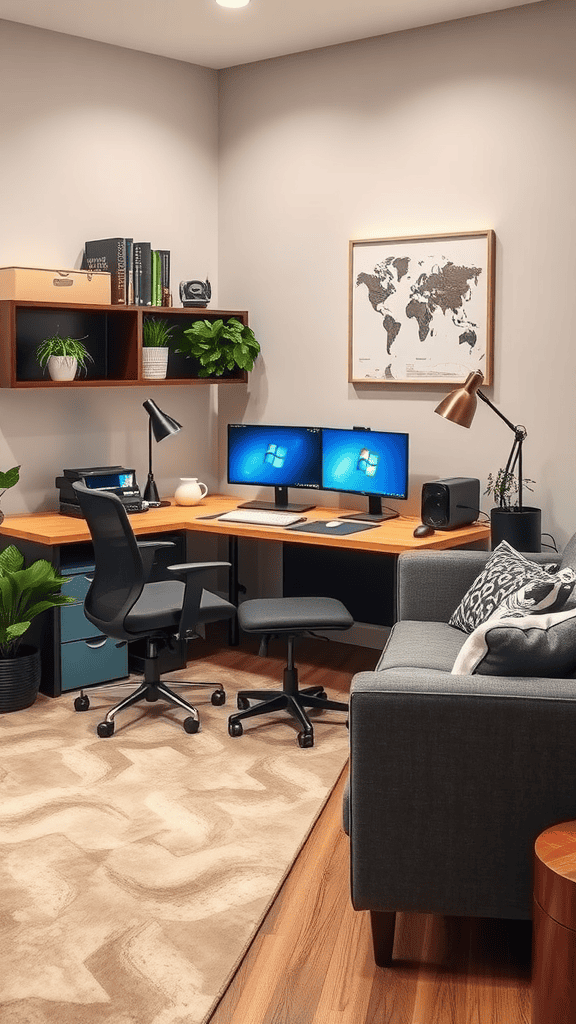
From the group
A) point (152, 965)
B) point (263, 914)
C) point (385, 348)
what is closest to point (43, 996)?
point (152, 965)

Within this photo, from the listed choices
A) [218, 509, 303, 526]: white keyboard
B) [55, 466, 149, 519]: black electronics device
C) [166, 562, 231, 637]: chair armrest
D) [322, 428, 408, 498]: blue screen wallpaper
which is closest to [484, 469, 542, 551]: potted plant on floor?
[322, 428, 408, 498]: blue screen wallpaper

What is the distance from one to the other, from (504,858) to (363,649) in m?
2.80

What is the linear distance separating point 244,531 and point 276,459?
63cm

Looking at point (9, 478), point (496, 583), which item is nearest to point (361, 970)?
point (496, 583)

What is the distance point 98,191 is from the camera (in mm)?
4949

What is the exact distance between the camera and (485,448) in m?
4.68

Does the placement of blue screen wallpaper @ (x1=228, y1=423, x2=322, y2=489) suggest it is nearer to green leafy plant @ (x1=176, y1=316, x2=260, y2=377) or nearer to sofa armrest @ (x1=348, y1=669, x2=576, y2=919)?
green leafy plant @ (x1=176, y1=316, x2=260, y2=377)

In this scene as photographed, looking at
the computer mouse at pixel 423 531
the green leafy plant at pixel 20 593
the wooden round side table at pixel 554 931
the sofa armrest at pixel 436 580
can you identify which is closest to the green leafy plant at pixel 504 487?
the computer mouse at pixel 423 531

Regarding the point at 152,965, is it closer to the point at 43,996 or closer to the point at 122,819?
the point at 43,996

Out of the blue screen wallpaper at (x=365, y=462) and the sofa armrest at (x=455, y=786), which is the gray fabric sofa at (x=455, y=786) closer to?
the sofa armrest at (x=455, y=786)

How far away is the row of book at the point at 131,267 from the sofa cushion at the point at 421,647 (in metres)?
2.04

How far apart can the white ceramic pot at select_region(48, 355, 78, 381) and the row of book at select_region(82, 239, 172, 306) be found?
395 millimetres

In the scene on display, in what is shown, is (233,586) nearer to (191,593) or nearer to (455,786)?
(191,593)

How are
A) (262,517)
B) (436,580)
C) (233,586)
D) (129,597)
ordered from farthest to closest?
(233,586), (262,517), (129,597), (436,580)
